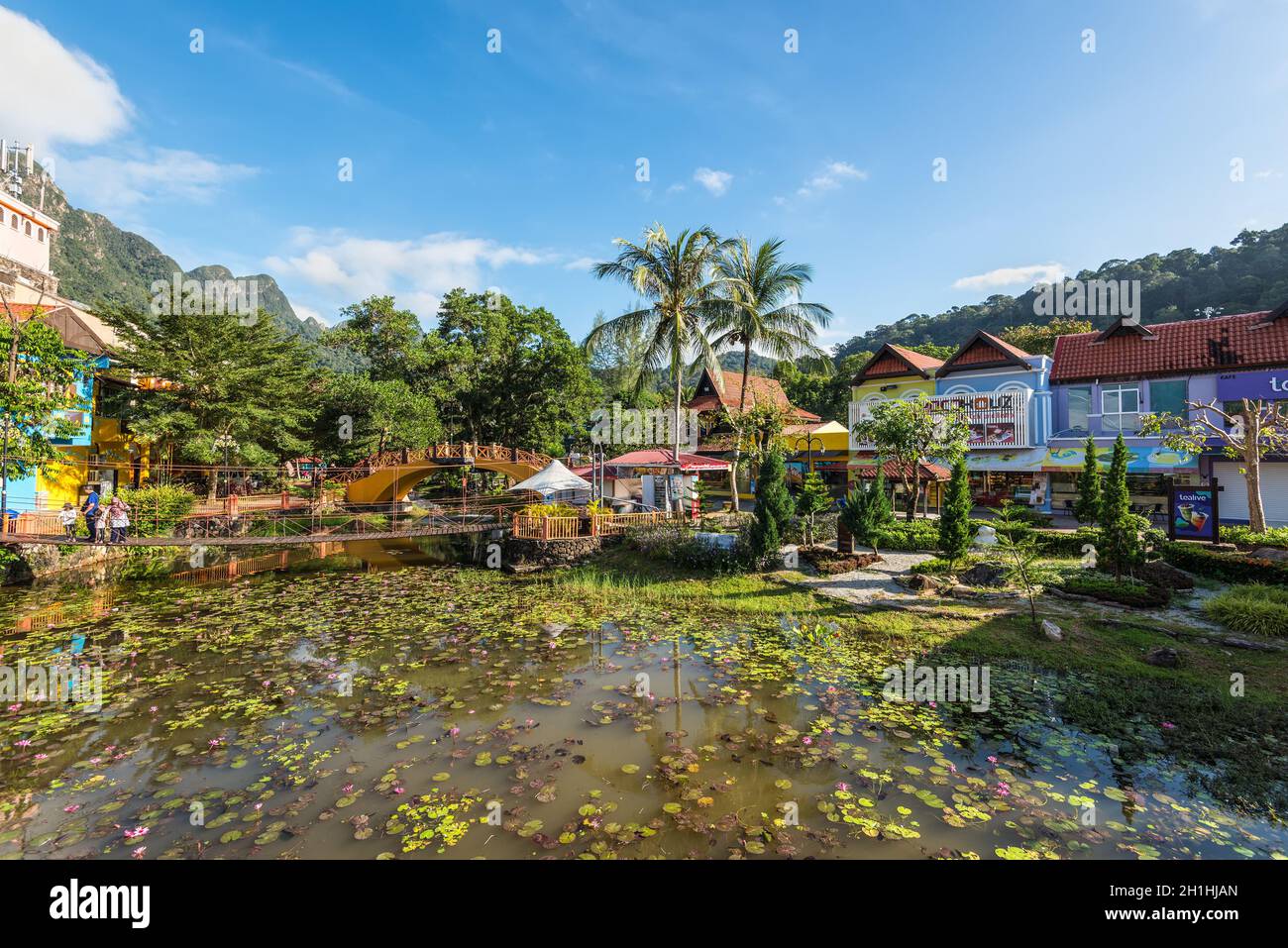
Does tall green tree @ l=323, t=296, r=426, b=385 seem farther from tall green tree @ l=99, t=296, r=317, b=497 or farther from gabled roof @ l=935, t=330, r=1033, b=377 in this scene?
gabled roof @ l=935, t=330, r=1033, b=377

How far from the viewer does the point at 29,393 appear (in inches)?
620

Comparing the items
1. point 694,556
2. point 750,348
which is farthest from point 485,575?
point 750,348

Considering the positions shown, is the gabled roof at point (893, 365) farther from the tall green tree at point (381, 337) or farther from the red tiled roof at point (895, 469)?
the tall green tree at point (381, 337)

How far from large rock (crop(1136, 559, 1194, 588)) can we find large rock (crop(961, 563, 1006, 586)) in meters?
2.70

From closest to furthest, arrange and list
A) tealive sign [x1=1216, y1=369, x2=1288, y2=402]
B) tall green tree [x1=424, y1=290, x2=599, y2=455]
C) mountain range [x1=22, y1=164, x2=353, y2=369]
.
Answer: tealive sign [x1=1216, y1=369, x2=1288, y2=402] → tall green tree [x1=424, y1=290, x2=599, y2=455] → mountain range [x1=22, y1=164, x2=353, y2=369]

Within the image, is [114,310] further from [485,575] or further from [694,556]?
[694,556]

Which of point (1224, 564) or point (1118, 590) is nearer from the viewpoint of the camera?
point (1118, 590)

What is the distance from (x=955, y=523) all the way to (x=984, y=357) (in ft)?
50.9

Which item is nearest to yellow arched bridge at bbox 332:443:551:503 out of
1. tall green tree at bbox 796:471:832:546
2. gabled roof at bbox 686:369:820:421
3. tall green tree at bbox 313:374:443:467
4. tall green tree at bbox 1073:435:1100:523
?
tall green tree at bbox 313:374:443:467

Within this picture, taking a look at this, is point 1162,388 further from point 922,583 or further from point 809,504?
point 922,583

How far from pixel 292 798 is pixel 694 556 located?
1164cm

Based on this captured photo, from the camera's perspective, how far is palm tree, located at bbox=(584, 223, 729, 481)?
2031cm

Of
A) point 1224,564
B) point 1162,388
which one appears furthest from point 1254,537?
point 1162,388
